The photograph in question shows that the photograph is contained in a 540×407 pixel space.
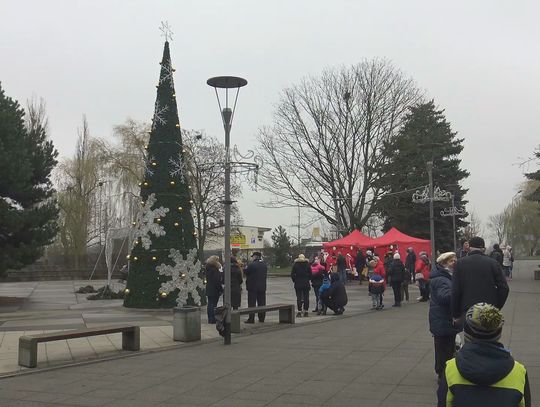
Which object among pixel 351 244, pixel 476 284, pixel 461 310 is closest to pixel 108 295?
pixel 351 244

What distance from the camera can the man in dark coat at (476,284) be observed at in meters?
6.21

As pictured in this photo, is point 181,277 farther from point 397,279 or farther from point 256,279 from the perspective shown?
point 397,279

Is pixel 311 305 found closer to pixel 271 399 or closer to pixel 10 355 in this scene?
pixel 10 355

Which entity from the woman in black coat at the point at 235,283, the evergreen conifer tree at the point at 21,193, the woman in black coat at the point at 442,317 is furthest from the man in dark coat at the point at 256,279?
the evergreen conifer tree at the point at 21,193

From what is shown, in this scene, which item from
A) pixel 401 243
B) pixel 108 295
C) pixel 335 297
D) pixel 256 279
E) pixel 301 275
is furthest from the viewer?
pixel 401 243

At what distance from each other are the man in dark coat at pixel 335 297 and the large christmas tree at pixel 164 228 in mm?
3731

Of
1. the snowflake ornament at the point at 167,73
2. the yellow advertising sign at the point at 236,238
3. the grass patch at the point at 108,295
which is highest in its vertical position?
the snowflake ornament at the point at 167,73

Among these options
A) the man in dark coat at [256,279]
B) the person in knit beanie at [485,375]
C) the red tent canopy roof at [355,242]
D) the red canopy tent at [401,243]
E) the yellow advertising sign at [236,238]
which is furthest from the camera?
the yellow advertising sign at [236,238]

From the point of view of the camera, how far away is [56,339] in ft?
29.5

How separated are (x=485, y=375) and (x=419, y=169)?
36.2m

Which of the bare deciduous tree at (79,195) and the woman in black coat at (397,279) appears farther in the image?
the bare deciduous tree at (79,195)

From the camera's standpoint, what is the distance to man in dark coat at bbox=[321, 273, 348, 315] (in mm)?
15887

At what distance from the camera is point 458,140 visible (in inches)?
1966

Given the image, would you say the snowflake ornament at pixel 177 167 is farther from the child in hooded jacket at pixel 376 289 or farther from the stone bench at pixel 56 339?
the stone bench at pixel 56 339
